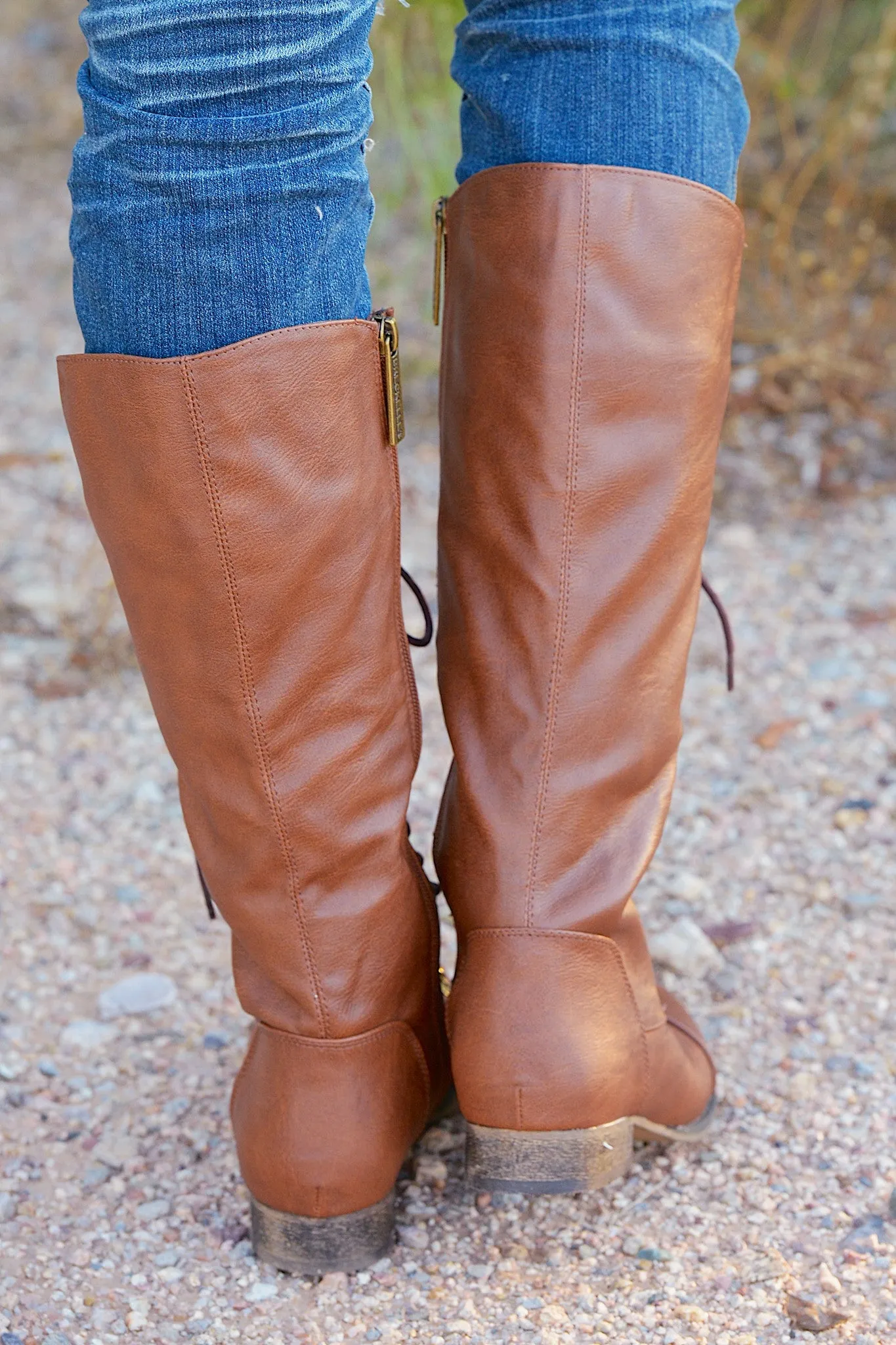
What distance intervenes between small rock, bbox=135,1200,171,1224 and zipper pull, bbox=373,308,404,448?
659mm

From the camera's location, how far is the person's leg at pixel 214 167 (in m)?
0.78

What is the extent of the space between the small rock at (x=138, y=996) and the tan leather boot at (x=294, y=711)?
364mm

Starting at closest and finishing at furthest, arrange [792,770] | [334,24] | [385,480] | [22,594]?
[334,24]
[385,480]
[792,770]
[22,594]

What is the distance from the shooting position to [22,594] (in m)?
2.18

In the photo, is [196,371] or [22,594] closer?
[196,371]

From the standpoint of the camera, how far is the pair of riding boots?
0.88 m

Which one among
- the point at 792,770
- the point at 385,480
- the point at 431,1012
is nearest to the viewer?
the point at 385,480

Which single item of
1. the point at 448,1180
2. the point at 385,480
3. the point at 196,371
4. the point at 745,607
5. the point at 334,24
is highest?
the point at 334,24

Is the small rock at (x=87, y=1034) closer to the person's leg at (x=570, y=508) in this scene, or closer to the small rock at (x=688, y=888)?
the person's leg at (x=570, y=508)

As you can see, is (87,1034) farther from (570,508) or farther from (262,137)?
(262,137)

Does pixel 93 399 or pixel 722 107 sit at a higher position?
pixel 722 107

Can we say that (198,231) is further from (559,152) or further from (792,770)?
(792,770)

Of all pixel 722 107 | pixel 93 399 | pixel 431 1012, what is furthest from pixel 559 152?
pixel 431 1012

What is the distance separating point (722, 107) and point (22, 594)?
1505mm
